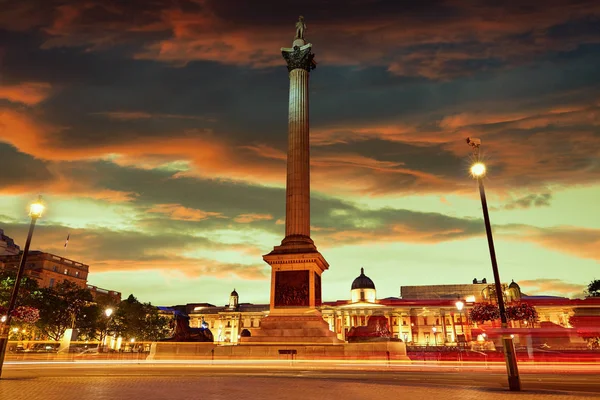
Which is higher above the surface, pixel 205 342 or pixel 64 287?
pixel 64 287

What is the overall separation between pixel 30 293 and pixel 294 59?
57072 millimetres

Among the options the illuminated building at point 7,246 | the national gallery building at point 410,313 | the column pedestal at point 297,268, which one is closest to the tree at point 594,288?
the national gallery building at point 410,313

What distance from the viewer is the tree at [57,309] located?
68938 mm

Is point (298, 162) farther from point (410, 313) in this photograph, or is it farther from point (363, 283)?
point (410, 313)

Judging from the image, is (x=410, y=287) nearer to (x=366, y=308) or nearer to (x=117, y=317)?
(x=366, y=308)

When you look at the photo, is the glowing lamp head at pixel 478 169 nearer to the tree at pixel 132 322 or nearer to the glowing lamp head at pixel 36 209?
the glowing lamp head at pixel 36 209

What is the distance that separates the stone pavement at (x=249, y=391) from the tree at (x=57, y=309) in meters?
60.7

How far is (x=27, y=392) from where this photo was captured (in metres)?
12.4

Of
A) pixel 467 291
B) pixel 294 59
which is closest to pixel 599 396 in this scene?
pixel 294 59

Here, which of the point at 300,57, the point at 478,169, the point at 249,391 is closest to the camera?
the point at 249,391

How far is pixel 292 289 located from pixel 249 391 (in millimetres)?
20918

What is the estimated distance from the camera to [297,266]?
3409 centimetres

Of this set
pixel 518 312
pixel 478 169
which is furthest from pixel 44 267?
pixel 478 169

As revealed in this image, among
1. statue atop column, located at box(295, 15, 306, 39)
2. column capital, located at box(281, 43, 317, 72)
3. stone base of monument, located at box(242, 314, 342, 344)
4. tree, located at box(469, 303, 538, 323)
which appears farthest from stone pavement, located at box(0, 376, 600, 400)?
statue atop column, located at box(295, 15, 306, 39)
